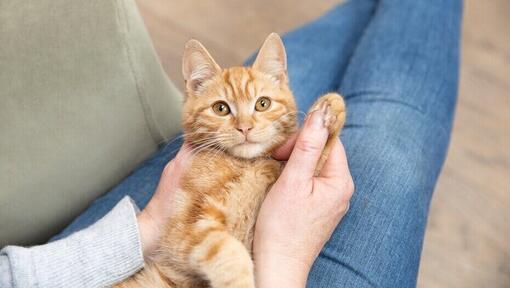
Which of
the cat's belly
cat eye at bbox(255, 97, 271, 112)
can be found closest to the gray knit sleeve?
the cat's belly

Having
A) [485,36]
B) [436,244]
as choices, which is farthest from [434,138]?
[485,36]

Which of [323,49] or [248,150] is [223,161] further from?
[323,49]

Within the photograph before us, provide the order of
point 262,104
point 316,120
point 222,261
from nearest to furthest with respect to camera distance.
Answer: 1. point 222,261
2. point 316,120
3. point 262,104

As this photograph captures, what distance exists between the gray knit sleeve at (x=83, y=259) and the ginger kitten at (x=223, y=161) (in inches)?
2.2

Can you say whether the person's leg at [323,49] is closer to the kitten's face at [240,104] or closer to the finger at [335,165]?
the kitten's face at [240,104]

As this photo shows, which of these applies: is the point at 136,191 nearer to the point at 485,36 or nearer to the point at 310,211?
the point at 310,211

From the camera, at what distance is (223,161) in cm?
117

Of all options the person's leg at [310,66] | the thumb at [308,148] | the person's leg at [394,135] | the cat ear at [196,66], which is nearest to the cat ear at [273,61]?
the cat ear at [196,66]

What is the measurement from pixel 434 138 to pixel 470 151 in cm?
98

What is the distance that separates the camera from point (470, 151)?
92.6 inches

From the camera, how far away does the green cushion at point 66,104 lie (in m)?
1.18

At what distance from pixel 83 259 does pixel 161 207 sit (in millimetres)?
231

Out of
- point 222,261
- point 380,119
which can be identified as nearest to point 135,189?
point 222,261

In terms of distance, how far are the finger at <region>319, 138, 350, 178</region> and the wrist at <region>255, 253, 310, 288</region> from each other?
210 millimetres
